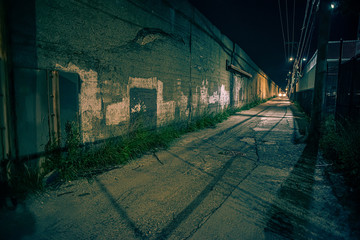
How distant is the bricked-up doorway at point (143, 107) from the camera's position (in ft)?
16.8

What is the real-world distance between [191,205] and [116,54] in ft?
12.2

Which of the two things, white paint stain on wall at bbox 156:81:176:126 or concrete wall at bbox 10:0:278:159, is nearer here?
concrete wall at bbox 10:0:278:159

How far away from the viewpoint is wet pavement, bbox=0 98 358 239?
2.01 metres

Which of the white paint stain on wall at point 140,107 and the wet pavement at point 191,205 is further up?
the white paint stain on wall at point 140,107

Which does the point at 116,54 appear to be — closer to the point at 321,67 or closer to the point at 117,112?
the point at 117,112

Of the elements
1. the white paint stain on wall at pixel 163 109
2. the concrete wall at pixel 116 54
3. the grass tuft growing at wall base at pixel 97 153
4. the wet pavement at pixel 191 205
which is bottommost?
the wet pavement at pixel 191 205

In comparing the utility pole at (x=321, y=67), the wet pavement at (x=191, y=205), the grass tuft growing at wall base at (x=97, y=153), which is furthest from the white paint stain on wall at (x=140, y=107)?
the utility pole at (x=321, y=67)

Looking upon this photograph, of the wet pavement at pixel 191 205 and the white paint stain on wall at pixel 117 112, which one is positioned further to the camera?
the white paint stain on wall at pixel 117 112

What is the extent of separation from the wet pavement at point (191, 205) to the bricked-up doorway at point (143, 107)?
1488 mm

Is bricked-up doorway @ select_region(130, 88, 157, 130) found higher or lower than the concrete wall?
lower

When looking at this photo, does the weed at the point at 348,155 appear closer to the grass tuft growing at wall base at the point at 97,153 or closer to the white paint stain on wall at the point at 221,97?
the grass tuft growing at wall base at the point at 97,153

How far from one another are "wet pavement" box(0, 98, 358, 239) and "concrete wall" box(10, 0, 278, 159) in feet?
4.93

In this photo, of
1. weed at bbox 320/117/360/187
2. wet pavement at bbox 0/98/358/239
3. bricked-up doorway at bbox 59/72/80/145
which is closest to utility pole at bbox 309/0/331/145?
weed at bbox 320/117/360/187

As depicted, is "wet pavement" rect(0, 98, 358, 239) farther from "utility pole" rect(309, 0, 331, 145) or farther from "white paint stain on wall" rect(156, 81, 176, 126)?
"white paint stain on wall" rect(156, 81, 176, 126)
